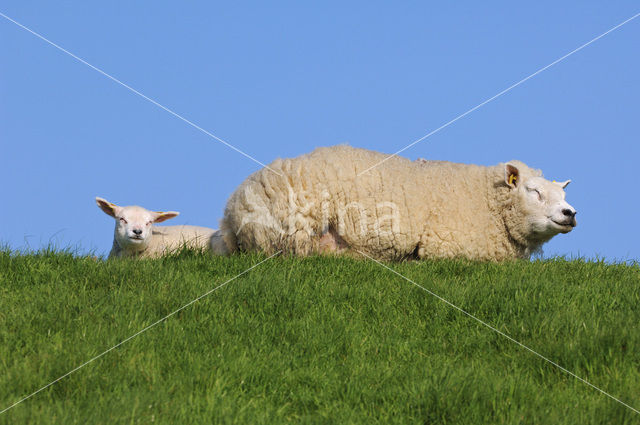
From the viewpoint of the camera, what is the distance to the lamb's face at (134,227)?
354 inches

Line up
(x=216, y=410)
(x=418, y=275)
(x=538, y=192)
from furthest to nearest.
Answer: (x=538, y=192) → (x=418, y=275) → (x=216, y=410)

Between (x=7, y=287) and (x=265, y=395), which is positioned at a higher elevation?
(x=7, y=287)

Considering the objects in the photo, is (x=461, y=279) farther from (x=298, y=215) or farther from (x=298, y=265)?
(x=298, y=215)

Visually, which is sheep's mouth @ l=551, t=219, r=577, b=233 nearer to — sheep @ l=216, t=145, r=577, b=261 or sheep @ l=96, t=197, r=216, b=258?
sheep @ l=216, t=145, r=577, b=261

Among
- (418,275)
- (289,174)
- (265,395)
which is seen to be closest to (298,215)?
(289,174)

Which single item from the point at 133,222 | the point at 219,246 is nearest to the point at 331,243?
the point at 219,246

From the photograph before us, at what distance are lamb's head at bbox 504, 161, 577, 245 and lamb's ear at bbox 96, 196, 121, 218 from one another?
5102mm

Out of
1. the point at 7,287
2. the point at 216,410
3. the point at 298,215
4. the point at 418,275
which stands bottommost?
the point at 216,410

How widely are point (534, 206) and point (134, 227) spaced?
5.02m

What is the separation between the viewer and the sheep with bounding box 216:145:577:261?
7477 millimetres

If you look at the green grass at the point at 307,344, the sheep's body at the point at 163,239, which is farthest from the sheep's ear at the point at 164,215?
the green grass at the point at 307,344

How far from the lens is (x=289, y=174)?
7.59 m

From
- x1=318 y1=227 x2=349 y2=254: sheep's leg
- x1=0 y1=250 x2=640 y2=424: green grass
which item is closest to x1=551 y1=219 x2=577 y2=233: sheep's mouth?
x1=0 y1=250 x2=640 y2=424: green grass

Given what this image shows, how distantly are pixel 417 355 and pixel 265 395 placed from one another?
1148 millimetres
